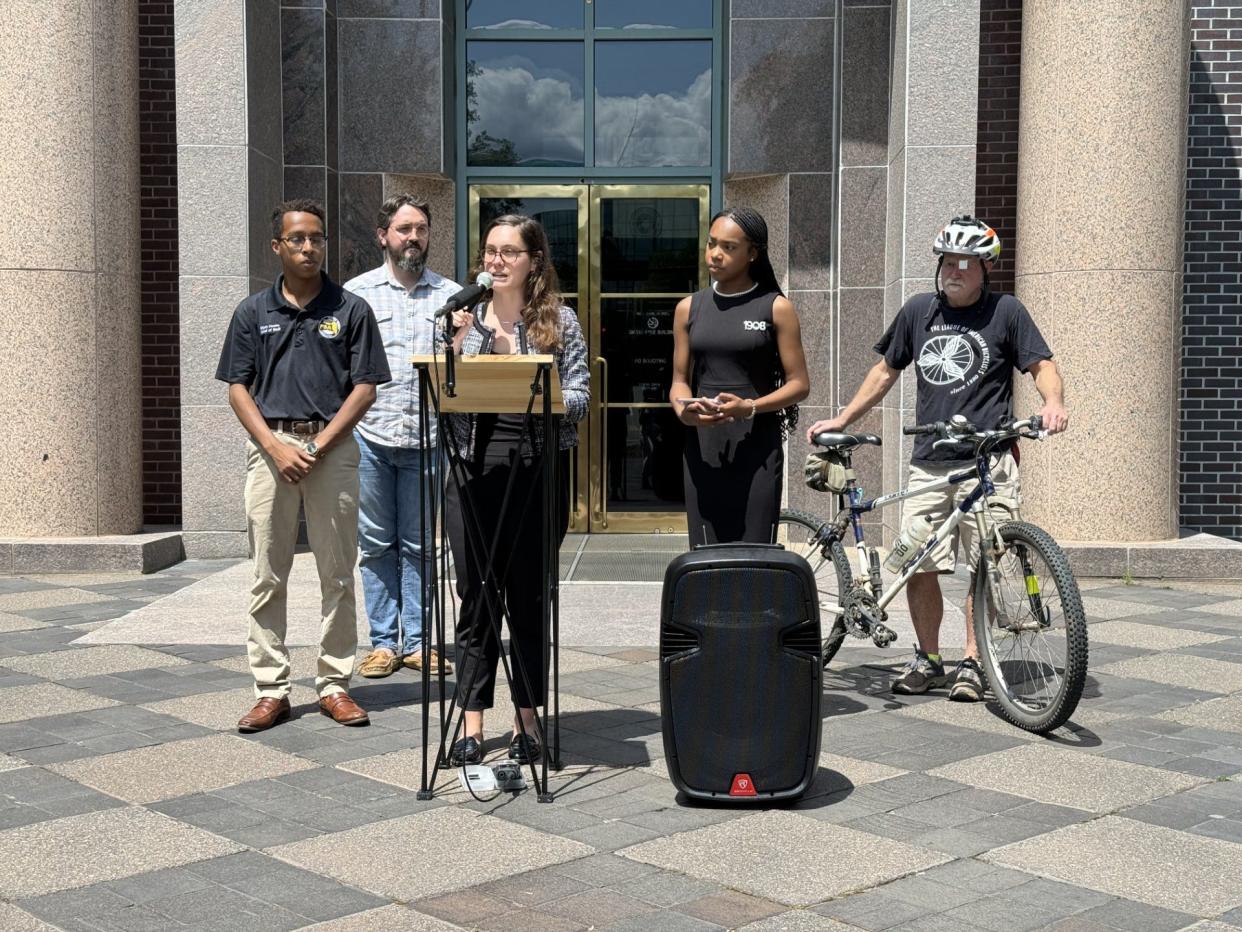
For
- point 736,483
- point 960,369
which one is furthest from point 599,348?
point 736,483

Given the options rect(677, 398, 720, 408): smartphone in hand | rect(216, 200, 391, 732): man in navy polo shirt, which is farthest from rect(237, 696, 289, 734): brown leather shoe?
rect(677, 398, 720, 408): smartphone in hand

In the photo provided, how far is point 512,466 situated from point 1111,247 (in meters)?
6.27

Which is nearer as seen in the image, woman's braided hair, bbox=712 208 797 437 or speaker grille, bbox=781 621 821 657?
speaker grille, bbox=781 621 821 657

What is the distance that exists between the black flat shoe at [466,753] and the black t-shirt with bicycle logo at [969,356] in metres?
2.37

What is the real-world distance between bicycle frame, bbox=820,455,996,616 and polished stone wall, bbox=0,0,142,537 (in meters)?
5.84

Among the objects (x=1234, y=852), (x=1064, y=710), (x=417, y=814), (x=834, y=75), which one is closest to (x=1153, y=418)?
(x=834, y=75)

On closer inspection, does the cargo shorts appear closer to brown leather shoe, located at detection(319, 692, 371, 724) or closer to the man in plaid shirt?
the man in plaid shirt

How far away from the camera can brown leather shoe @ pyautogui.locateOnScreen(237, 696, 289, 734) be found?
582cm

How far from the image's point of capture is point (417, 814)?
4781mm

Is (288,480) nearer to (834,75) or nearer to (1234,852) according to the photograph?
(1234,852)

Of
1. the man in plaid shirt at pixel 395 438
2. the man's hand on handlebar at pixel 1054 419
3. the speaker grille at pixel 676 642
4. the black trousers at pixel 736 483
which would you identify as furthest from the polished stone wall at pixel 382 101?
the speaker grille at pixel 676 642

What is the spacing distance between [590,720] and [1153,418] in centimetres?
562

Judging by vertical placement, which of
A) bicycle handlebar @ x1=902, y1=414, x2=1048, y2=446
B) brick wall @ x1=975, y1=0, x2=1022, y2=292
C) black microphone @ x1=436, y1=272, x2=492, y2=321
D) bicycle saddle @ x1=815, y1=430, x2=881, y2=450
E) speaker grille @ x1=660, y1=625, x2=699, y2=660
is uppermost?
brick wall @ x1=975, y1=0, x2=1022, y2=292

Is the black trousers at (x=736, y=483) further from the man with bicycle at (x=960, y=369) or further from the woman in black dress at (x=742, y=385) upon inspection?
the man with bicycle at (x=960, y=369)
